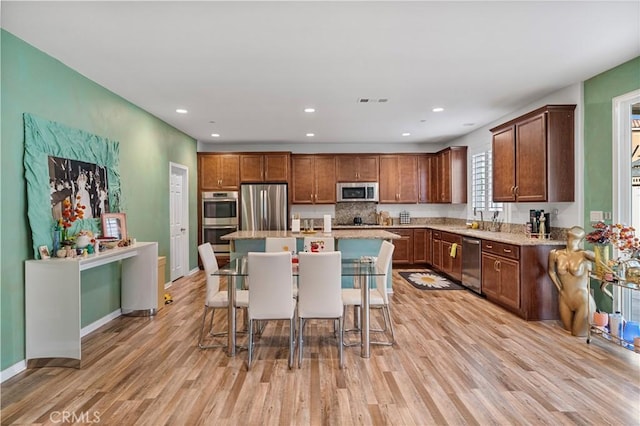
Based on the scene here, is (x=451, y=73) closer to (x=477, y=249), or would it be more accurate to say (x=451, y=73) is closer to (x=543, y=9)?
(x=543, y=9)

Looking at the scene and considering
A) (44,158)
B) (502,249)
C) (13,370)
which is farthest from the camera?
(502,249)

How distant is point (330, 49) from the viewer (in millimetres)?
3133

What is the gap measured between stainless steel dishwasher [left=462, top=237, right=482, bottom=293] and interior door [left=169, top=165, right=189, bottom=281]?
4.89 m

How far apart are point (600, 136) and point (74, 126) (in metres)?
5.59

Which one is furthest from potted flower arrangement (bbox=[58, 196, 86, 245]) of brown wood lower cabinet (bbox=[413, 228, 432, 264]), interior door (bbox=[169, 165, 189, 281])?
brown wood lower cabinet (bbox=[413, 228, 432, 264])

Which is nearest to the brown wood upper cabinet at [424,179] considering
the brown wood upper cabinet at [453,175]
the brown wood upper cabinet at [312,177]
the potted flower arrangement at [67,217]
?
the brown wood upper cabinet at [453,175]

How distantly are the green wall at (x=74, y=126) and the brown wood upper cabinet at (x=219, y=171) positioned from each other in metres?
1.33

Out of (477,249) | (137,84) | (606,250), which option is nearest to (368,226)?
(477,249)

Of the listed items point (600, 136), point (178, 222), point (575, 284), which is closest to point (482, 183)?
point (600, 136)

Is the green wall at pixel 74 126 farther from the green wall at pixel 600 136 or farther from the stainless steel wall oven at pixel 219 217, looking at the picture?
the green wall at pixel 600 136

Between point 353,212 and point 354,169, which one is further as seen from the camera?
point 353,212

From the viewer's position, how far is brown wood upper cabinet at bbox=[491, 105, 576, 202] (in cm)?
420

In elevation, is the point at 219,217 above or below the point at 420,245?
above

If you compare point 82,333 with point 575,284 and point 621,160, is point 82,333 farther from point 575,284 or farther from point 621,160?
point 621,160
